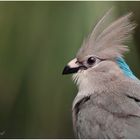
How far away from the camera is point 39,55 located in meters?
32.8

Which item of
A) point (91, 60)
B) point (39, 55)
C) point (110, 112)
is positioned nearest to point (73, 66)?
point (91, 60)

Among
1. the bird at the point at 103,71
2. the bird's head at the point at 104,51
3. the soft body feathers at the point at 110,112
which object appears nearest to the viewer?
the soft body feathers at the point at 110,112

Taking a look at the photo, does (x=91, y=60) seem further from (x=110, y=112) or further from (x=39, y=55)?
(x=110, y=112)

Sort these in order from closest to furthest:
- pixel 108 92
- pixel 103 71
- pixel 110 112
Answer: pixel 110 112, pixel 108 92, pixel 103 71

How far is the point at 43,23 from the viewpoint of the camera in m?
32.8

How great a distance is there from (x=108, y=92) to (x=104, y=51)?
0.83 feet

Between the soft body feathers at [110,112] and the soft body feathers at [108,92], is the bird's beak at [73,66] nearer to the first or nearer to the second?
the soft body feathers at [108,92]

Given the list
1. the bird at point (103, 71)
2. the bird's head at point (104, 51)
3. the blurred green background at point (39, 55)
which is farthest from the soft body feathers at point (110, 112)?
the blurred green background at point (39, 55)

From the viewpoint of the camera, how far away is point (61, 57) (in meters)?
32.8

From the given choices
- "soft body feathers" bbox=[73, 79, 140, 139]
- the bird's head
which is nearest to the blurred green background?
the bird's head

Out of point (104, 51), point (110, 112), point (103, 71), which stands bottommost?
point (110, 112)

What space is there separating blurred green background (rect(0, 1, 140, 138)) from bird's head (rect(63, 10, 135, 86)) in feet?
0.21

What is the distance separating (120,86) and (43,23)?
60 centimetres

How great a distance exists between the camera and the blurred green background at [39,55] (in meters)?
32.8
